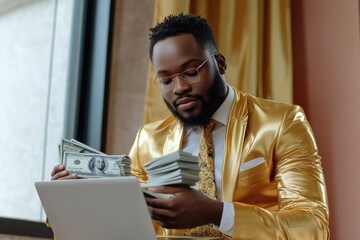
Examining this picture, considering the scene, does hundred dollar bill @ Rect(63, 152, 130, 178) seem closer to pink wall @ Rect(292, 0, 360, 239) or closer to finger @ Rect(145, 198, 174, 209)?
finger @ Rect(145, 198, 174, 209)

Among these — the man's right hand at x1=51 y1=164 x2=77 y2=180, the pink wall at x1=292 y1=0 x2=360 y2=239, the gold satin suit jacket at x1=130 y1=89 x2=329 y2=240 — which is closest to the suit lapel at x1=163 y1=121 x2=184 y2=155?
the gold satin suit jacket at x1=130 y1=89 x2=329 y2=240

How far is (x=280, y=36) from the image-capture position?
2471mm

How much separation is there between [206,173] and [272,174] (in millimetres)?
195

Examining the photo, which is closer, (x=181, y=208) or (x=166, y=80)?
(x=181, y=208)

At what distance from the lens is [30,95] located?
221 cm

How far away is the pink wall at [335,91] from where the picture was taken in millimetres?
2197

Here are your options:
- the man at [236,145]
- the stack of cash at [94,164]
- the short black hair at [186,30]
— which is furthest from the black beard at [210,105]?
the stack of cash at [94,164]

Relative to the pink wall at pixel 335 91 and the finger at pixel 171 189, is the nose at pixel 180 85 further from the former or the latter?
the pink wall at pixel 335 91

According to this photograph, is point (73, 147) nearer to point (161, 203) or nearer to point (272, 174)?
point (161, 203)

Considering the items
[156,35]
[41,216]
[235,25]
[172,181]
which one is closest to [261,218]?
[172,181]

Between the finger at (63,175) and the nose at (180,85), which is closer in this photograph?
the finger at (63,175)

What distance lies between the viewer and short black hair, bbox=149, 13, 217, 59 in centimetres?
175

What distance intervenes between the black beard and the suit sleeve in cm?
21

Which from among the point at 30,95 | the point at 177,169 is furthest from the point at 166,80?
the point at 30,95
